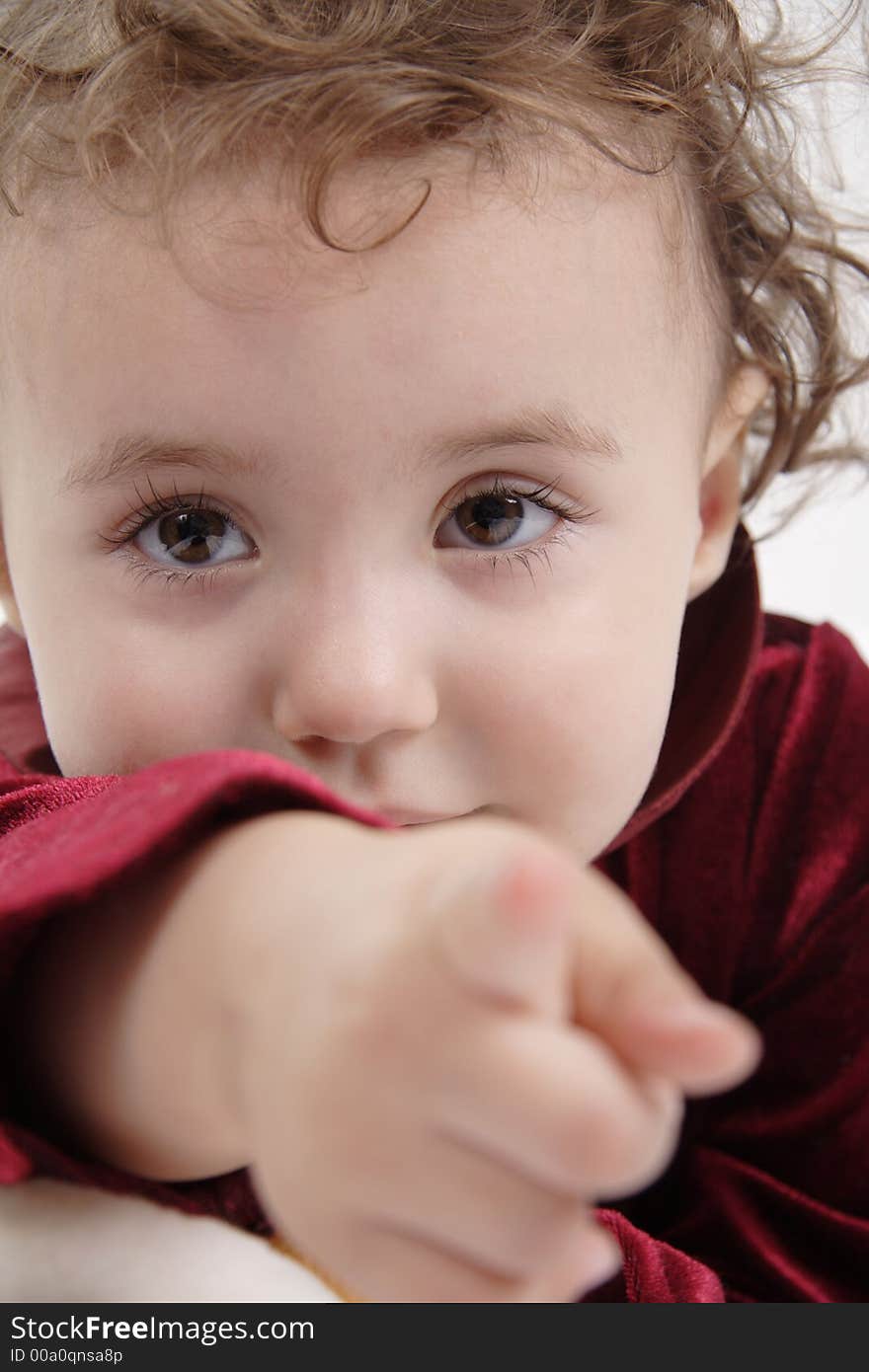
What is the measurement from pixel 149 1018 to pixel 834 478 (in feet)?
3.20

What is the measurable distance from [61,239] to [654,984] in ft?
1.68

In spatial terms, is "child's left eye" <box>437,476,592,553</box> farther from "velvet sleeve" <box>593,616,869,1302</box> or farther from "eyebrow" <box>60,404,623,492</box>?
"velvet sleeve" <box>593,616,869,1302</box>

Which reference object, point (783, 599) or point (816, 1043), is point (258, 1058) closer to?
point (816, 1043)

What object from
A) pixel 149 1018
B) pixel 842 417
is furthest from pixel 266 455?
pixel 842 417

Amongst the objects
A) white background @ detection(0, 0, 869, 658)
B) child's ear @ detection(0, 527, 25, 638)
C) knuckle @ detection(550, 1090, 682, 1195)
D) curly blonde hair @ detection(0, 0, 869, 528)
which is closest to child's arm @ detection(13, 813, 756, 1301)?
knuckle @ detection(550, 1090, 682, 1195)

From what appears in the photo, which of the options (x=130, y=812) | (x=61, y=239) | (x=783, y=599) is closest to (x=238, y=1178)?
(x=130, y=812)

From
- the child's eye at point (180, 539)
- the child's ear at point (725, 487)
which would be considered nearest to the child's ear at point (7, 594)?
the child's eye at point (180, 539)

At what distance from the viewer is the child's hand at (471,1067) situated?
34 centimetres

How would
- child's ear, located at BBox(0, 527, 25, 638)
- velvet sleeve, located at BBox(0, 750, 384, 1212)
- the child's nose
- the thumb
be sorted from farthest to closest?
child's ear, located at BBox(0, 527, 25, 638)
the child's nose
velvet sleeve, located at BBox(0, 750, 384, 1212)
the thumb

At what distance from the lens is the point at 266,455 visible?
67 centimetres

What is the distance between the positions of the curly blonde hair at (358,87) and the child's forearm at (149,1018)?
1.08 feet

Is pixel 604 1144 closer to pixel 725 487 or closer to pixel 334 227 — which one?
pixel 334 227

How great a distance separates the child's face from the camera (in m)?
0.66

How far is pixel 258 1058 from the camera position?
391 millimetres
